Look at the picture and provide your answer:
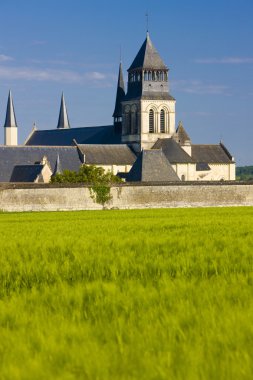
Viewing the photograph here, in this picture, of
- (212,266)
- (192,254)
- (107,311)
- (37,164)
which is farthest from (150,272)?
(37,164)

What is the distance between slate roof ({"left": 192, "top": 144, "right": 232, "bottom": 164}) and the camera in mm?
98125

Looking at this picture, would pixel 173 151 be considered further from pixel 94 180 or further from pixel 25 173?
pixel 94 180

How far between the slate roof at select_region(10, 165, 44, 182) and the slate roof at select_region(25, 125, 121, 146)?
26.4 meters

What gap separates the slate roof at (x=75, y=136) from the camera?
335 ft

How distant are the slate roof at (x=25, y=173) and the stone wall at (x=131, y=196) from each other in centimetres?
1699

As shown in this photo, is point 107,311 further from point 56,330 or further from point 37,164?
→ point 37,164

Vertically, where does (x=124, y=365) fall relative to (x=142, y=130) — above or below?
below

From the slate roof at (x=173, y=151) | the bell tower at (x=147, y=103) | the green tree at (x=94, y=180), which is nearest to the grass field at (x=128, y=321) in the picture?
the green tree at (x=94, y=180)

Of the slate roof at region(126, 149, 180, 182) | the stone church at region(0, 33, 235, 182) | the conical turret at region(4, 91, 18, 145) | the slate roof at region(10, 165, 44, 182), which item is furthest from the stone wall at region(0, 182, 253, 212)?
the conical turret at region(4, 91, 18, 145)

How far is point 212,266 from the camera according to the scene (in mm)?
11086

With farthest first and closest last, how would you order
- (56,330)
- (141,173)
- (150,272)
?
(141,173) → (150,272) → (56,330)

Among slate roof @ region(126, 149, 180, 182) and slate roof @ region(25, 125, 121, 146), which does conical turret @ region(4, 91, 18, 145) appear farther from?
slate roof @ region(126, 149, 180, 182)

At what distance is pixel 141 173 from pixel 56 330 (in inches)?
2374

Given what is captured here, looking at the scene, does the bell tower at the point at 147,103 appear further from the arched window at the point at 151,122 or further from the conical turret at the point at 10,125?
the conical turret at the point at 10,125
